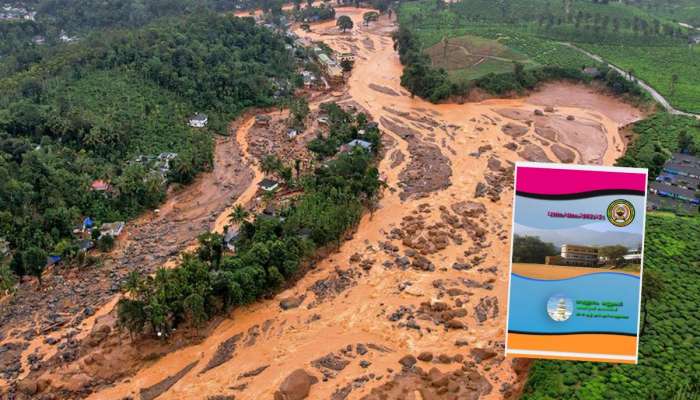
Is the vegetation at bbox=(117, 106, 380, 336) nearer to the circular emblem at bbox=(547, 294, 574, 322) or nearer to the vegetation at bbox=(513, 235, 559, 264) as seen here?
the vegetation at bbox=(513, 235, 559, 264)


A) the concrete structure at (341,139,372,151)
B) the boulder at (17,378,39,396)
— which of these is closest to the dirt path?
the concrete structure at (341,139,372,151)

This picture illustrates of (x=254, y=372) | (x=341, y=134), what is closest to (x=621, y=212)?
(x=254, y=372)

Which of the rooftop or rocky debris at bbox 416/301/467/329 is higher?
the rooftop

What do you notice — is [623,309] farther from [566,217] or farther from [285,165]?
[285,165]

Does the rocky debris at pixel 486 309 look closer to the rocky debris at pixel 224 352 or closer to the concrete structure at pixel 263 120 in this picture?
the rocky debris at pixel 224 352

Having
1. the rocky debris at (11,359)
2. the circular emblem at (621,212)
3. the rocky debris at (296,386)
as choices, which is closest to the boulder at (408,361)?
the rocky debris at (296,386)

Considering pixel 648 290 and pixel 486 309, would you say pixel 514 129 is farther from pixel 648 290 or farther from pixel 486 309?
pixel 648 290

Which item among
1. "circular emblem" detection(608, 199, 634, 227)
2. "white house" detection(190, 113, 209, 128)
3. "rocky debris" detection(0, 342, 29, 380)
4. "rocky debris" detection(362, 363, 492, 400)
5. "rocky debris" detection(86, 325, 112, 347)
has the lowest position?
"rocky debris" detection(362, 363, 492, 400)
